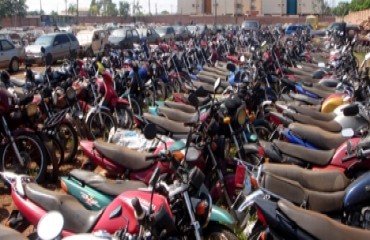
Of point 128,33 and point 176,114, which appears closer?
point 176,114

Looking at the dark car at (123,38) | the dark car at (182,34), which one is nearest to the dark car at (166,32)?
the dark car at (182,34)

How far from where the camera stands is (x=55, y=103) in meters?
7.27

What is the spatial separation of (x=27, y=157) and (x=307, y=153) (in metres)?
3.19

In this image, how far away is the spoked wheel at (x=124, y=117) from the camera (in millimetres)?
7980

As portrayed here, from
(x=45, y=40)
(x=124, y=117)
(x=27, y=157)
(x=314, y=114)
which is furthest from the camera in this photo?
(x=45, y=40)

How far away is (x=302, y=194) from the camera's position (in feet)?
12.3

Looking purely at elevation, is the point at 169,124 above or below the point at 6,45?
below

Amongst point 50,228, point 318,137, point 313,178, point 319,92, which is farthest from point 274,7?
point 50,228

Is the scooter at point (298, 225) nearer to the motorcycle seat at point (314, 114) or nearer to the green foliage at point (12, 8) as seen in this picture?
the motorcycle seat at point (314, 114)

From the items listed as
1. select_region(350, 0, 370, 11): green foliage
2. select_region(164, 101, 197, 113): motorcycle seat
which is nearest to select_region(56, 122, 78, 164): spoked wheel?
select_region(164, 101, 197, 113): motorcycle seat

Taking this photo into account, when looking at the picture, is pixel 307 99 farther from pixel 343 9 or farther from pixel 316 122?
pixel 343 9

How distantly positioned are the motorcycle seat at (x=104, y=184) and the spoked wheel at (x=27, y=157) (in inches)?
70.5

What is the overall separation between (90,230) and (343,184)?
87.6 inches

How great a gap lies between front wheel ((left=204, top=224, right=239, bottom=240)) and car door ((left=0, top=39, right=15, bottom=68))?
1695 centimetres
